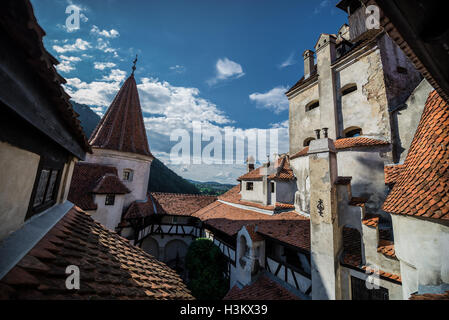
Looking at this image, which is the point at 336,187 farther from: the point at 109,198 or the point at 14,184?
the point at 109,198

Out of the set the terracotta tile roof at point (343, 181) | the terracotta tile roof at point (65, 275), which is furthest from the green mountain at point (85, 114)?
the terracotta tile roof at point (343, 181)

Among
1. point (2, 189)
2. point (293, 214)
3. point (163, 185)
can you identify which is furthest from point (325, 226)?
point (163, 185)

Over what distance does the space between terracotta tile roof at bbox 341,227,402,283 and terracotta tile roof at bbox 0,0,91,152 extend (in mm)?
8324

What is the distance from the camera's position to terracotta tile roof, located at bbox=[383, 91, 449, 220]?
3432mm

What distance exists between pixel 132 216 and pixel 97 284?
14391 millimetres

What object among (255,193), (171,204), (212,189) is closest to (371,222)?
(255,193)

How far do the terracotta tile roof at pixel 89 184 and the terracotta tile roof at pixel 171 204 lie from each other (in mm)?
3475

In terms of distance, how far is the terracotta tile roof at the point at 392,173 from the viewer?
7071 mm

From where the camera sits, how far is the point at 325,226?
6.56 metres

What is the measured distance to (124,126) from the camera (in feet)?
52.5

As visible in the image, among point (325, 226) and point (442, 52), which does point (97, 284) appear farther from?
point (325, 226)

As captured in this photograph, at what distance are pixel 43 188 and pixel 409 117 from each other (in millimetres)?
12241

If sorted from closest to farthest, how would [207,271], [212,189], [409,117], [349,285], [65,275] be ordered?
1. [65,275]
2. [349,285]
3. [409,117]
4. [207,271]
5. [212,189]

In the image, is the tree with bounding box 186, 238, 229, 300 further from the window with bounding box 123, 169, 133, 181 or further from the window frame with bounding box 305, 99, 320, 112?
the window frame with bounding box 305, 99, 320, 112
